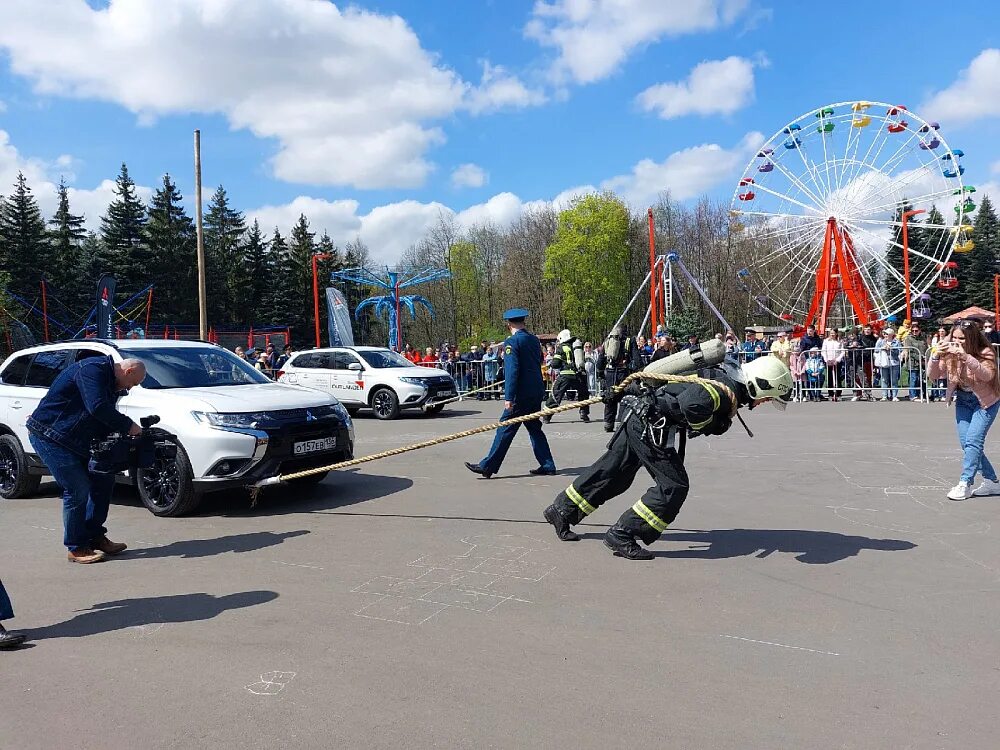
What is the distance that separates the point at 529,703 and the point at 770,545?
3.19 meters

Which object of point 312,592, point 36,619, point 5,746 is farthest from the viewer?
point 312,592

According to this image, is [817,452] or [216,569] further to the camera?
[817,452]

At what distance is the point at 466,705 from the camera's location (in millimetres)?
3355

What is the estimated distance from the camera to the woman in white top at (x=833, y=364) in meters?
18.8

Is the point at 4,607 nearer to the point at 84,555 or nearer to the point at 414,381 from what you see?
the point at 84,555

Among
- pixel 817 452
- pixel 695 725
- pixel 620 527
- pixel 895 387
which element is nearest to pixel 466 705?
pixel 695 725

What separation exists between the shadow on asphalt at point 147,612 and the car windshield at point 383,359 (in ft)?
41.7

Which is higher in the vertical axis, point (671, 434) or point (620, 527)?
point (671, 434)

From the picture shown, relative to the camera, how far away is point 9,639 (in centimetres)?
411

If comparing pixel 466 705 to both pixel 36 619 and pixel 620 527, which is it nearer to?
pixel 620 527

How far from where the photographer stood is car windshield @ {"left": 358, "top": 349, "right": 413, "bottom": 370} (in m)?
17.7

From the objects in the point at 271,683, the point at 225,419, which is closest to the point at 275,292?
the point at 225,419

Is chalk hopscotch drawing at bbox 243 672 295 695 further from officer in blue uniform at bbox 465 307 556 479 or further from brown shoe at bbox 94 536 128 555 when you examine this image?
officer in blue uniform at bbox 465 307 556 479

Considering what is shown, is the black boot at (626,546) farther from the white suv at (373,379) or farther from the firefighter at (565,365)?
the white suv at (373,379)
